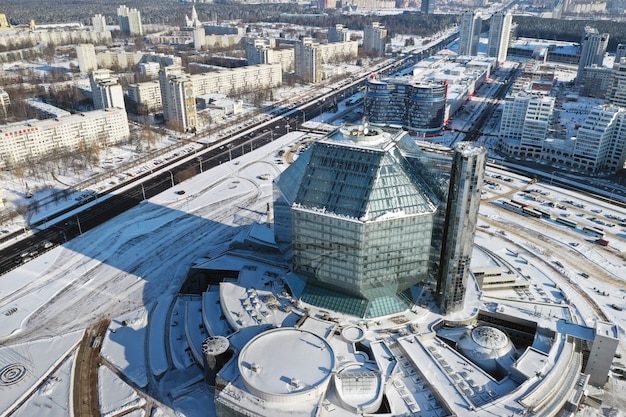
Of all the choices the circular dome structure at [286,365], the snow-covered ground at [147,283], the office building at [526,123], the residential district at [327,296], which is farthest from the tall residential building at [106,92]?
the circular dome structure at [286,365]

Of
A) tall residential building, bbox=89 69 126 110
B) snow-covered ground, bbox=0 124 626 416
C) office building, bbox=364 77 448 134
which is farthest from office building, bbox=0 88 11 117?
office building, bbox=364 77 448 134

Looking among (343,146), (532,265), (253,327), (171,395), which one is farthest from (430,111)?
(171,395)

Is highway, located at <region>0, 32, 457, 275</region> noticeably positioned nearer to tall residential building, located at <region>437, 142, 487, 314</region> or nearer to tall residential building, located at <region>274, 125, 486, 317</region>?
tall residential building, located at <region>274, 125, 486, 317</region>

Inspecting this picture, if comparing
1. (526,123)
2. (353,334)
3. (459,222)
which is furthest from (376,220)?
(526,123)

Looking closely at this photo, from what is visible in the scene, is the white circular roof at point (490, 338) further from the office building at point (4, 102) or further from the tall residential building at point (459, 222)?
the office building at point (4, 102)

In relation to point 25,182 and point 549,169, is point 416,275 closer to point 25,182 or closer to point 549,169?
point 549,169

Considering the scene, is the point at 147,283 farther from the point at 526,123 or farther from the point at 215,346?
the point at 526,123
